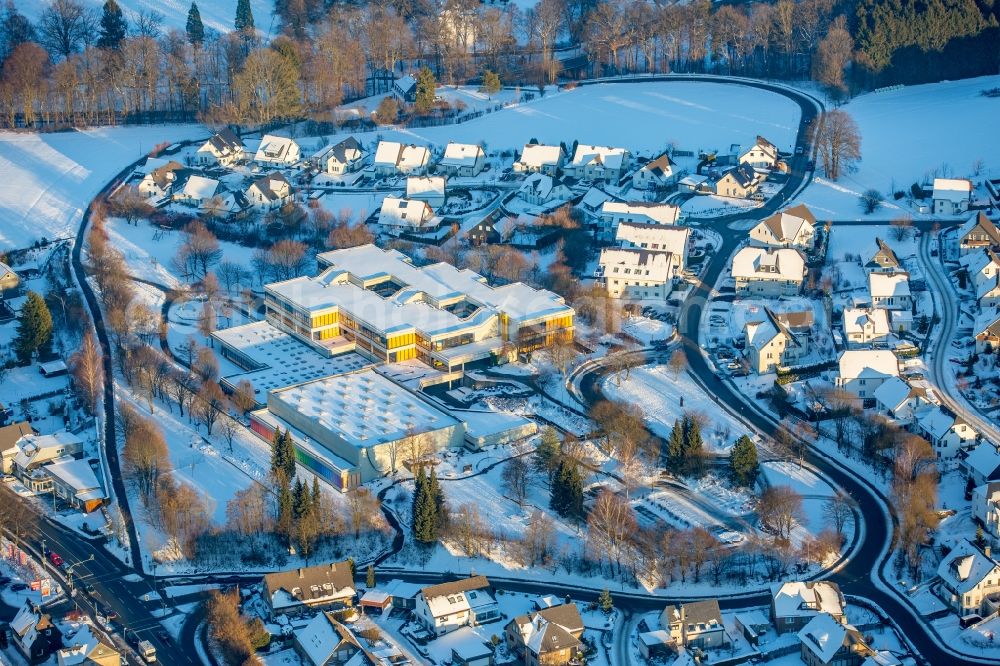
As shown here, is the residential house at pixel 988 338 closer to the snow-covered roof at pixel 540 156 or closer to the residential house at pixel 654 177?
the residential house at pixel 654 177

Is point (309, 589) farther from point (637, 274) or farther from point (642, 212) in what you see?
point (642, 212)

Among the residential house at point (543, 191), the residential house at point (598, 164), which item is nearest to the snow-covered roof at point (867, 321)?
the residential house at point (543, 191)

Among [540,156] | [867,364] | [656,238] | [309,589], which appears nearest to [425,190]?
[540,156]

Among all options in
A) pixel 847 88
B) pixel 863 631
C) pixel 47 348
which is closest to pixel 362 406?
pixel 47 348

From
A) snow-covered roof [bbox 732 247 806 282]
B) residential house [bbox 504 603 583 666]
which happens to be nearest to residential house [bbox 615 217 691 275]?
snow-covered roof [bbox 732 247 806 282]

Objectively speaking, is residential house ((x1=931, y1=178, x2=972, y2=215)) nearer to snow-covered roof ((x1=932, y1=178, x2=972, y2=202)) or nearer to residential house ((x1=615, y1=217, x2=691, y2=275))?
snow-covered roof ((x1=932, y1=178, x2=972, y2=202))

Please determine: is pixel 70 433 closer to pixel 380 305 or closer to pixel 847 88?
pixel 380 305
